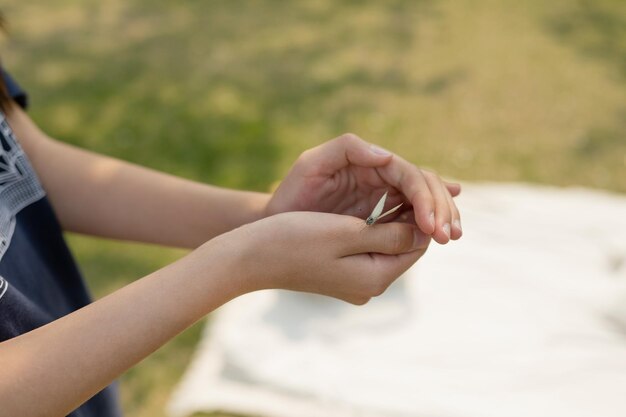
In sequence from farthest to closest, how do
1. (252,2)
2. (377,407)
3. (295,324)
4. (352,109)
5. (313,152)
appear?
1. (252,2)
2. (352,109)
3. (295,324)
4. (377,407)
5. (313,152)

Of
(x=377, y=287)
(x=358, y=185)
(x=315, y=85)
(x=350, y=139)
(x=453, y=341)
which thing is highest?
(x=350, y=139)

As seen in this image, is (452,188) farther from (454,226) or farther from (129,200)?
(129,200)

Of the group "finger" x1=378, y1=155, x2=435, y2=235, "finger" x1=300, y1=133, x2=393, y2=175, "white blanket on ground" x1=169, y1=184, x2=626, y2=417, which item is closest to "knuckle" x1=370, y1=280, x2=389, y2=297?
"finger" x1=378, y1=155, x2=435, y2=235

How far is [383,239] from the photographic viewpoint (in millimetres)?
1245

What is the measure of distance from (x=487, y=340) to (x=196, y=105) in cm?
255

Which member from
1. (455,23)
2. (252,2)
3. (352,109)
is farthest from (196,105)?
(455,23)

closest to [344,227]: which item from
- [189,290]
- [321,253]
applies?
[321,253]

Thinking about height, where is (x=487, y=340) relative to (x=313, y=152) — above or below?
below

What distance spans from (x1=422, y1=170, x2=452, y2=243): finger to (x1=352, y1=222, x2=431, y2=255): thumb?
61 millimetres

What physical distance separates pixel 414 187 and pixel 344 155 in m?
0.15

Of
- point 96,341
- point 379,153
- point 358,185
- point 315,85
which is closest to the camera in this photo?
point 96,341

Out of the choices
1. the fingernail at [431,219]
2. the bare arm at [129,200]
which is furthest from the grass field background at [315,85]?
the fingernail at [431,219]

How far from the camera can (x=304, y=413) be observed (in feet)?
7.54

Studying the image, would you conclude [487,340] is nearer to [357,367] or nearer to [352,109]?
[357,367]
